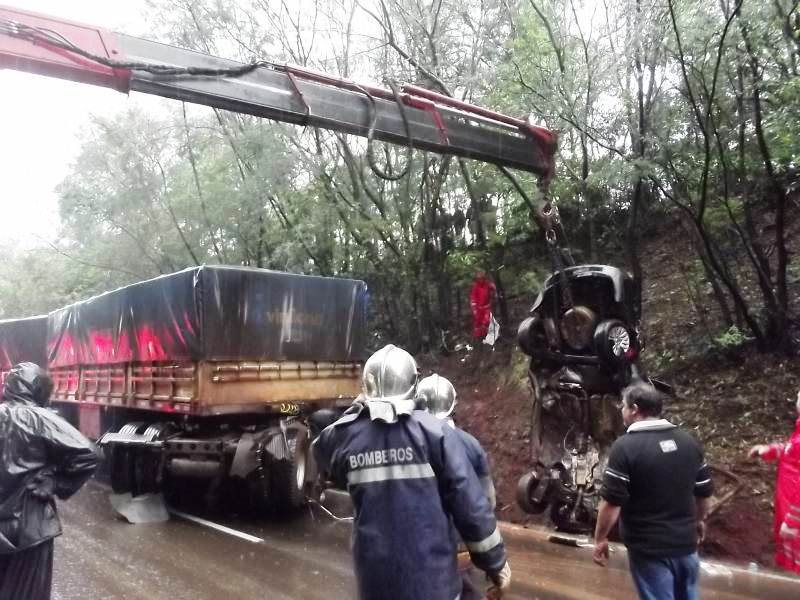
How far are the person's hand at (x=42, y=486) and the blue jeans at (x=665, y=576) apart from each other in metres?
3.19

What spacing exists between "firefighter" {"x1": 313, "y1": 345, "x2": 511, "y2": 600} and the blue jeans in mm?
1141

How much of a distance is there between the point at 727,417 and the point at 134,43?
805 cm

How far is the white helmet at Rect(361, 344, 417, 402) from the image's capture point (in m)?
3.01

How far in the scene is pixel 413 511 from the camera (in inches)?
109

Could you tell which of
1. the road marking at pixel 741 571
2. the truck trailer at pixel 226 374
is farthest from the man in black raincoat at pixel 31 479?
the road marking at pixel 741 571

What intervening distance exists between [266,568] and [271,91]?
4.71 metres

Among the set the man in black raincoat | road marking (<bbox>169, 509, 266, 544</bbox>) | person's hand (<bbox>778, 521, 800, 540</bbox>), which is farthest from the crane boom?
person's hand (<bbox>778, 521, 800, 540</bbox>)

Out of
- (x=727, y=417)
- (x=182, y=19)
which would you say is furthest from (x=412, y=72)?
(x=727, y=417)

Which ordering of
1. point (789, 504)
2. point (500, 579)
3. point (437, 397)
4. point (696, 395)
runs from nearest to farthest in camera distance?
point (500, 579) → point (437, 397) → point (789, 504) → point (696, 395)

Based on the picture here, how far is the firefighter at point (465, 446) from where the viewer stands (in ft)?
11.1

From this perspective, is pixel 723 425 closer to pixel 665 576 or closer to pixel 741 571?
pixel 741 571

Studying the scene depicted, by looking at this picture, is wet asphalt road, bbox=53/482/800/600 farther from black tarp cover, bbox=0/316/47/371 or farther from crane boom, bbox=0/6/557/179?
black tarp cover, bbox=0/316/47/371

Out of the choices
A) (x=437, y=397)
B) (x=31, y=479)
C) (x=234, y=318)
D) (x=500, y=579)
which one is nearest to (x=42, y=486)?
(x=31, y=479)

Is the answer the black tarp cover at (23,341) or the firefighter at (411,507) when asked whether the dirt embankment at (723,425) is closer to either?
the firefighter at (411,507)
